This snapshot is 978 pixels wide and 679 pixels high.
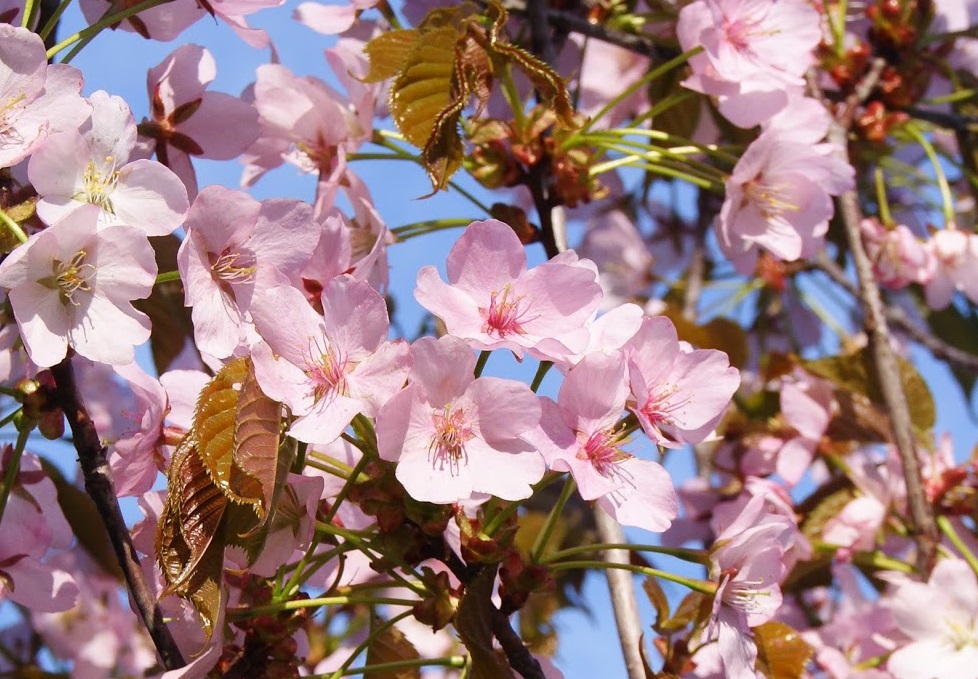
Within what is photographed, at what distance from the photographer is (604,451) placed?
1.19 metres

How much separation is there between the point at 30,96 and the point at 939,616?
4.91 feet

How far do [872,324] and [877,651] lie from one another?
2.01 ft

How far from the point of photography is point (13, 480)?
4.36 feet

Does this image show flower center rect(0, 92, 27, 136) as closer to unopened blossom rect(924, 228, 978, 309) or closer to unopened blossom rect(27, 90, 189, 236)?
unopened blossom rect(27, 90, 189, 236)

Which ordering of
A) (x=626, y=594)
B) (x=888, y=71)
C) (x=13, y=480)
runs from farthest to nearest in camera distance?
(x=888, y=71), (x=626, y=594), (x=13, y=480)

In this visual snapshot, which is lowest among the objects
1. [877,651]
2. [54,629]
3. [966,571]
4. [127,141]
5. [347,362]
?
[54,629]

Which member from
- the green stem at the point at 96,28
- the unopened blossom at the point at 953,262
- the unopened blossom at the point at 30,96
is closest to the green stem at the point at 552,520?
the unopened blossom at the point at 30,96

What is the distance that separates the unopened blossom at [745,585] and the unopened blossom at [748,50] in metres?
0.72

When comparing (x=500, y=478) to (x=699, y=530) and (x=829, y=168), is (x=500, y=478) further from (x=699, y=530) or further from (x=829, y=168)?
(x=699, y=530)

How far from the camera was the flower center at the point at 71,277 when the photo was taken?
1.13 m

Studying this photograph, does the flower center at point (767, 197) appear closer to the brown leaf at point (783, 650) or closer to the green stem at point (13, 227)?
the brown leaf at point (783, 650)

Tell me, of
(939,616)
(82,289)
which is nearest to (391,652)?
(82,289)

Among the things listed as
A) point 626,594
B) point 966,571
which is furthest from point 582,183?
point 966,571

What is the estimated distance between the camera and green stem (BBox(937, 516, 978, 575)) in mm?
1787
